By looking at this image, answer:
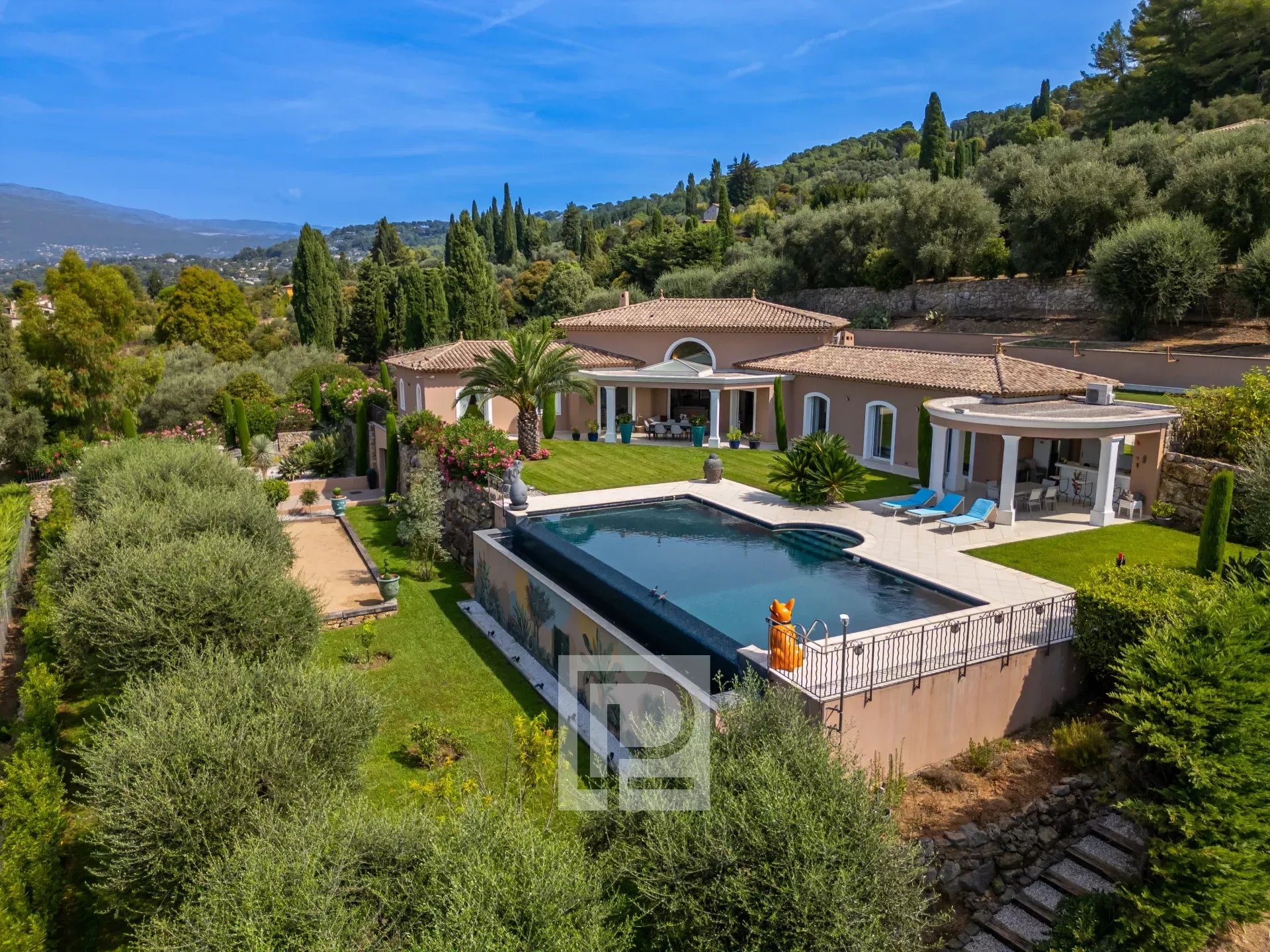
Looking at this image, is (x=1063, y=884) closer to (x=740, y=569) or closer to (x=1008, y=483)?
(x=740, y=569)

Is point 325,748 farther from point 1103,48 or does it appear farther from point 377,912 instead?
point 1103,48

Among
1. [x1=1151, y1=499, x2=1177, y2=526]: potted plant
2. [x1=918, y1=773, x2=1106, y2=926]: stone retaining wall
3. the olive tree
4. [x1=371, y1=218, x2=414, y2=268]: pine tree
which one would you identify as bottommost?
[x1=918, y1=773, x2=1106, y2=926]: stone retaining wall

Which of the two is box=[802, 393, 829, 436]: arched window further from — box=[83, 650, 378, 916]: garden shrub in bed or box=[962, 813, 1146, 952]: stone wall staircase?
box=[83, 650, 378, 916]: garden shrub in bed

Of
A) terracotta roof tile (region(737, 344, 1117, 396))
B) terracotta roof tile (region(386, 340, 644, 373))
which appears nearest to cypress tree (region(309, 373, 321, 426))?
terracotta roof tile (region(386, 340, 644, 373))

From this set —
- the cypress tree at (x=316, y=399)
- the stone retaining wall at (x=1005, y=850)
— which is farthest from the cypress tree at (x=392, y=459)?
the stone retaining wall at (x=1005, y=850)

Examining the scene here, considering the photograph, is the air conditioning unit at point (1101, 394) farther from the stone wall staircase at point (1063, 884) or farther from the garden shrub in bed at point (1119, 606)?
the stone wall staircase at point (1063, 884)

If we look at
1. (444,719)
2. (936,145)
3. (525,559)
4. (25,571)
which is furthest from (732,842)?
(936,145)

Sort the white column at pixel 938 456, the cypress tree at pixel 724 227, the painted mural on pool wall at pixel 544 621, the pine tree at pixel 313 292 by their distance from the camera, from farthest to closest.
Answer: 1. the cypress tree at pixel 724 227
2. the pine tree at pixel 313 292
3. the white column at pixel 938 456
4. the painted mural on pool wall at pixel 544 621
